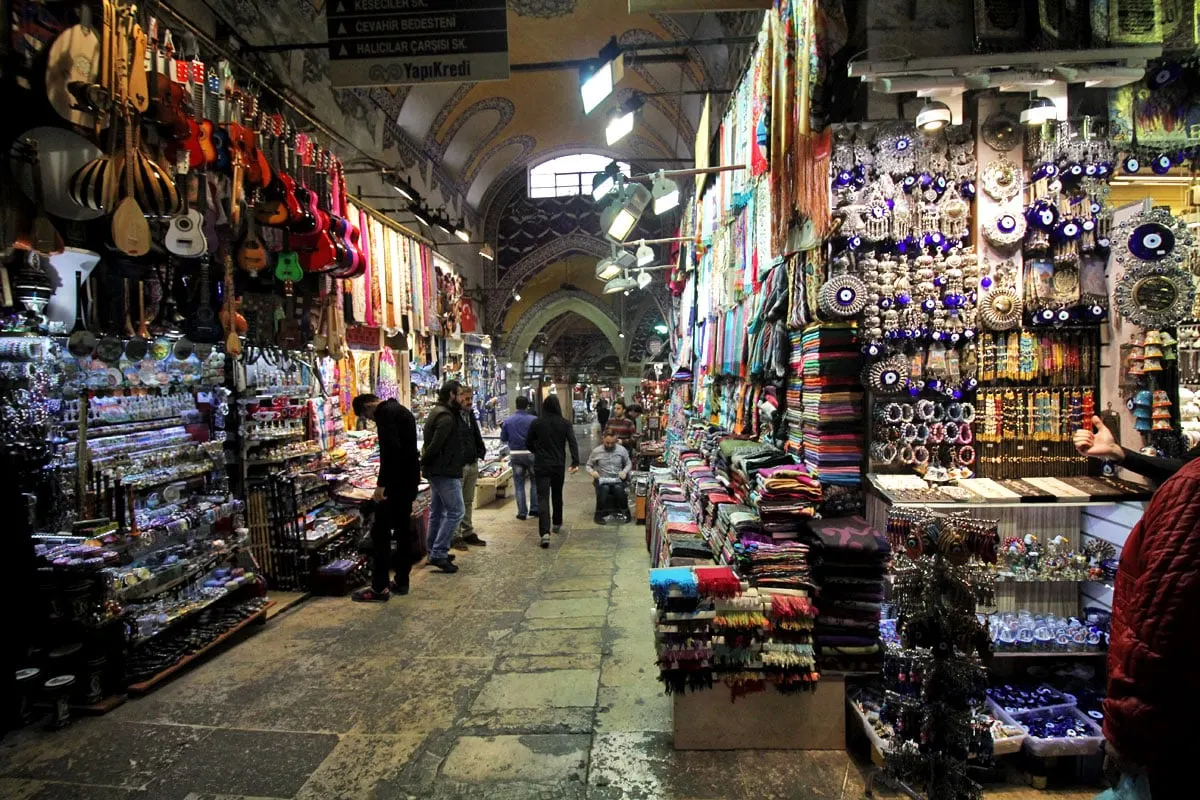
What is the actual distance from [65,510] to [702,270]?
16.9 feet

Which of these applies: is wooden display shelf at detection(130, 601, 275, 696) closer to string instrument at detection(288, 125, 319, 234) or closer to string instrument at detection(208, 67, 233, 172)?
string instrument at detection(288, 125, 319, 234)

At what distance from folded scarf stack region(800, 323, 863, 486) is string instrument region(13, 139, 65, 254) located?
3392 mm

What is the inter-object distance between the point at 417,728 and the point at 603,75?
13.5 feet

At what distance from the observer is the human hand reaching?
2309 millimetres

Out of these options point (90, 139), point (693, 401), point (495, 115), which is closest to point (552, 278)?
point (495, 115)

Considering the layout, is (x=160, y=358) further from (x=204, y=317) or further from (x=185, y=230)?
(x=185, y=230)

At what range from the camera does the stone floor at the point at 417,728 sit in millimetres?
2348

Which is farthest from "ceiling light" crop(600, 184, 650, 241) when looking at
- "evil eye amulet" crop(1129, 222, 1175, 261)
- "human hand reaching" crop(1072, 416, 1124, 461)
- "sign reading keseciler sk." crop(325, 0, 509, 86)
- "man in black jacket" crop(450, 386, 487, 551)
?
"human hand reaching" crop(1072, 416, 1124, 461)

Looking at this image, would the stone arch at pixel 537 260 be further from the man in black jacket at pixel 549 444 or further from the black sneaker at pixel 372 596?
the black sneaker at pixel 372 596

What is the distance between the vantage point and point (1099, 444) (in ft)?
7.82

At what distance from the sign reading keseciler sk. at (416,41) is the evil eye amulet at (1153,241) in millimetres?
3152

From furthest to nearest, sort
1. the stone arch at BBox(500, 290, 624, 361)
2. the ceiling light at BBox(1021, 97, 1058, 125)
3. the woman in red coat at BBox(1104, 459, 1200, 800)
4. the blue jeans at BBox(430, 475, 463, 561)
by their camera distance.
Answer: the stone arch at BBox(500, 290, 624, 361), the blue jeans at BBox(430, 475, 463, 561), the ceiling light at BBox(1021, 97, 1058, 125), the woman in red coat at BBox(1104, 459, 1200, 800)

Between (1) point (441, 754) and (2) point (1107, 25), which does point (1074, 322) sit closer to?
(2) point (1107, 25)

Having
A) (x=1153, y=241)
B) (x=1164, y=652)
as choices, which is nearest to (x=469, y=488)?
(x=1153, y=241)
